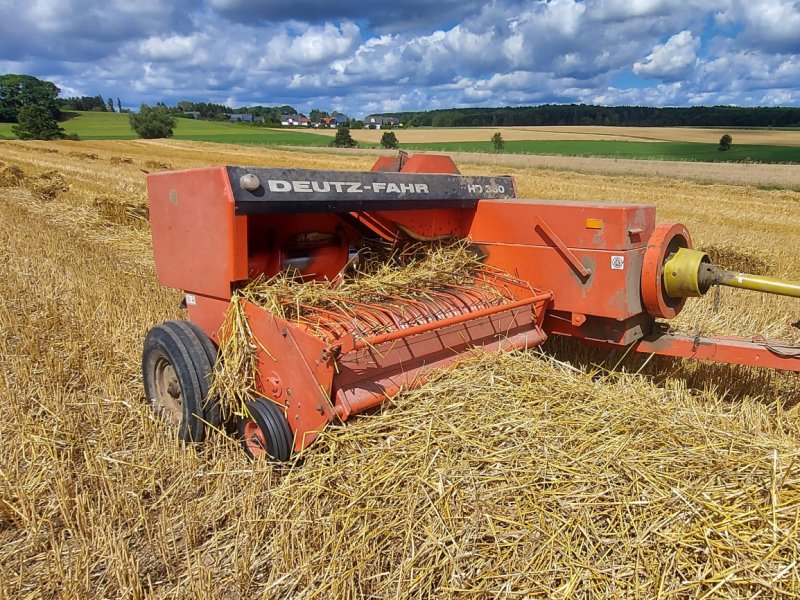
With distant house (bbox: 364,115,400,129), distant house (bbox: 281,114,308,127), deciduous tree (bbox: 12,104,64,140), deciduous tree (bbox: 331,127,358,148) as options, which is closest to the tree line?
distant house (bbox: 364,115,400,129)

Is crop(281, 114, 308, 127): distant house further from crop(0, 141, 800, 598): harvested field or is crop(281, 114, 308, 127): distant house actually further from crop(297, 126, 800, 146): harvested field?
crop(0, 141, 800, 598): harvested field

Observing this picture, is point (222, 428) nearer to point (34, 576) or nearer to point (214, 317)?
point (214, 317)

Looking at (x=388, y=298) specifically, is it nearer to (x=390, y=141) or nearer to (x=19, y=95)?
(x=390, y=141)

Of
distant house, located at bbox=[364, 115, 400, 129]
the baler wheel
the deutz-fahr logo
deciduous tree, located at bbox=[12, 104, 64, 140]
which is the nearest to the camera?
the baler wheel

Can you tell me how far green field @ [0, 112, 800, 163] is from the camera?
40.9 meters

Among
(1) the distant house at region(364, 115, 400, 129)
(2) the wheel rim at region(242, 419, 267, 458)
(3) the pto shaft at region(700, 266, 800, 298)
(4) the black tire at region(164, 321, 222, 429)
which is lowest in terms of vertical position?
(2) the wheel rim at region(242, 419, 267, 458)

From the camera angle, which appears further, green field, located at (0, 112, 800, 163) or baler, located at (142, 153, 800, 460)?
green field, located at (0, 112, 800, 163)

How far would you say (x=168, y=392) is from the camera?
3.30 m

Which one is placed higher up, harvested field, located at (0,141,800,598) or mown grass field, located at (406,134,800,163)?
mown grass field, located at (406,134,800,163)

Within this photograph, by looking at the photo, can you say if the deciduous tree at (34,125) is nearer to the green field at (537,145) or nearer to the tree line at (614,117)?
the green field at (537,145)

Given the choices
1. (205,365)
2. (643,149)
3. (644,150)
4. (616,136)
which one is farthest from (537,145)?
(205,365)

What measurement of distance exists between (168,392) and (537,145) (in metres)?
51.9

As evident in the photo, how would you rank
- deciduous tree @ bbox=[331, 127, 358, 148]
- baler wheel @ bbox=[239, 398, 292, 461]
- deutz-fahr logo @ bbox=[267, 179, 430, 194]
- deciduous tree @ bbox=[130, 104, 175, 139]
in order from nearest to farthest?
baler wheel @ bbox=[239, 398, 292, 461], deutz-fahr logo @ bbox=[267, 179, 430, 194], deciduous tree @ bbox=[331, 127, 358, 148], deciduous tree @ bbox=[130, 104, 175, 139]

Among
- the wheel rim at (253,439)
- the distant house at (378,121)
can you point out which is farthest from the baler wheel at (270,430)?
the distant house at (378,121)
